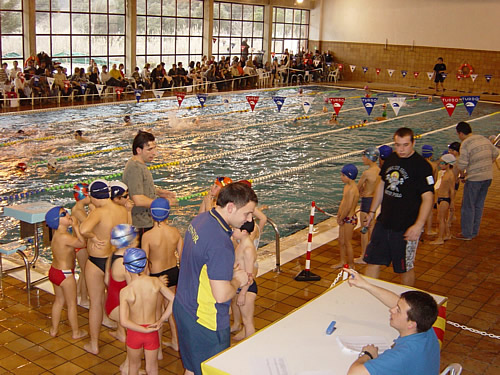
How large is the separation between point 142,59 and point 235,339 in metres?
22.5

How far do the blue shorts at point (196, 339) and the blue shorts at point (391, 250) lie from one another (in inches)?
89.7

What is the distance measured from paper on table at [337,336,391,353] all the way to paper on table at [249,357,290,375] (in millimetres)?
431

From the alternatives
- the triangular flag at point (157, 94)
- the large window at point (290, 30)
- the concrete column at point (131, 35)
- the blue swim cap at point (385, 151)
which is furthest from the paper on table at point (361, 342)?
the large window at point (290, 30)

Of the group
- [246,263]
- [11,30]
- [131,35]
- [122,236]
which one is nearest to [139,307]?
[122,236]

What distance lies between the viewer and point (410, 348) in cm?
281

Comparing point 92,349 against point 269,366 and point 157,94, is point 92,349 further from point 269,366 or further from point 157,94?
point 157,94

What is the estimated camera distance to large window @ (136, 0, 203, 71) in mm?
25359

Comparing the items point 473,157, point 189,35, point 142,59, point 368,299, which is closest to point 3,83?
point 142,59

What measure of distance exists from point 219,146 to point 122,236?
388 inches

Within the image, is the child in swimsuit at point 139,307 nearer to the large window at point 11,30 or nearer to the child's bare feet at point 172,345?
the child's bare feet at point 172,345

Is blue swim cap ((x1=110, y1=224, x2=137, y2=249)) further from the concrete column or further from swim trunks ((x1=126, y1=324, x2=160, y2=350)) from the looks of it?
the concrete column

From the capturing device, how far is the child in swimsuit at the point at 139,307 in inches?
146

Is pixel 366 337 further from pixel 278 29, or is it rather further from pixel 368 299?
pixel 278 29

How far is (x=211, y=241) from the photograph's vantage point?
2998 mm
